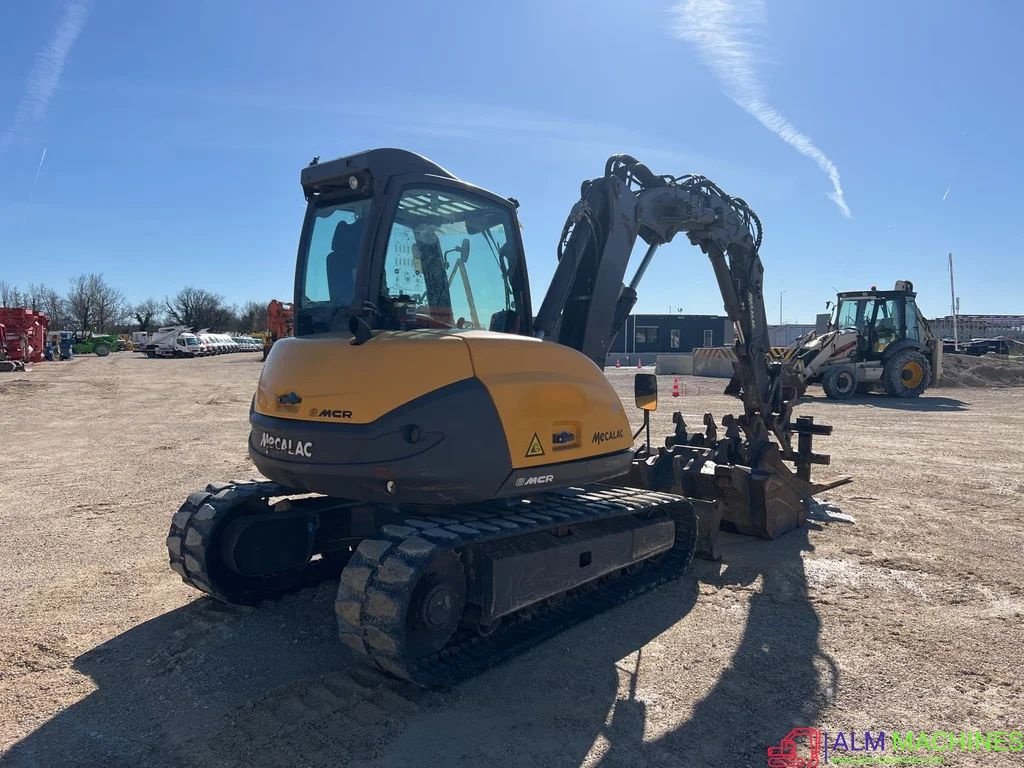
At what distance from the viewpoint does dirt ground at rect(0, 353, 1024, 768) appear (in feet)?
12.0

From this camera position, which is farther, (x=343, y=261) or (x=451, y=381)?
(x=343, y=261)

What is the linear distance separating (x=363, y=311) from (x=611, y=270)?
8.12ft

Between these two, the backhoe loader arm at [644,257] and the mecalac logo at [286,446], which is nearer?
the mecalac logo at [286,446]

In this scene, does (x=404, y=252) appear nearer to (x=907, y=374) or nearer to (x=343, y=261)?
(x=343, y=261)

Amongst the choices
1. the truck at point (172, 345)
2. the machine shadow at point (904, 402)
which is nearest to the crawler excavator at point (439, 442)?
the machine shadow at point (904, 402)

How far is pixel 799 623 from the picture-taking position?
5145 millimetres

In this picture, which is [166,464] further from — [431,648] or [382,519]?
[431,648]

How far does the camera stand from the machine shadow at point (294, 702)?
3564 mm

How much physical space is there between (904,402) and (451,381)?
66.4ft

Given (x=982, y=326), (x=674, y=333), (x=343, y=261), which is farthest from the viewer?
(x=982, y=326)

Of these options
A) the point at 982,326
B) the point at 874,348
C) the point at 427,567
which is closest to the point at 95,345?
the point at 874,348

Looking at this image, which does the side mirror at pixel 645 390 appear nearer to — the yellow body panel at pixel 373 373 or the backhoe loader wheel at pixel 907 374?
the yellow body panel at pixel 373 373

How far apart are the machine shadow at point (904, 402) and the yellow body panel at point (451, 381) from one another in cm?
1688

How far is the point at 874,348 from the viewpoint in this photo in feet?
72.0
